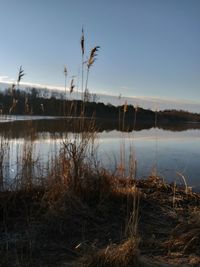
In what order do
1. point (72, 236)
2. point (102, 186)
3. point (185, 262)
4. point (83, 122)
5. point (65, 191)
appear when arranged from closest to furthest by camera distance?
1. point (185, 262)
2. point (72, 236)
3. point (65, 191)
4. point (102, 186)
5. point (83, 122)

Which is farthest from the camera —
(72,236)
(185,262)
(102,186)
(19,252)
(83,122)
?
(83,122)

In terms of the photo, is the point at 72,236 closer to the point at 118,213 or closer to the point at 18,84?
the point at 118,213

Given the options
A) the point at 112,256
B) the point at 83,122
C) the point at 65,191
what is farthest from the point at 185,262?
the point at 83,122

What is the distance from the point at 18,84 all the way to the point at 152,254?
2.91 meters

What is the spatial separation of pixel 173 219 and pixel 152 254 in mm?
1056

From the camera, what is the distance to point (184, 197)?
4.98m

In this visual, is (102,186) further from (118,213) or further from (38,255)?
(38,255)

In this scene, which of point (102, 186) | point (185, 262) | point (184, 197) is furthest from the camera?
point (184, 197)

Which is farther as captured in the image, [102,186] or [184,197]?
[184,197]

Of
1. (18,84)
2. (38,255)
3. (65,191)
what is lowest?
(38,255)

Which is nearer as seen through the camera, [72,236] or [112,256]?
[112,256]

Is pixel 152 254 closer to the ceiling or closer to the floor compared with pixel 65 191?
closer to the floor

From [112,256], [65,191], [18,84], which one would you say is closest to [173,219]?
[65,191]

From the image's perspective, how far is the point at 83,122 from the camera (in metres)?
4.66
